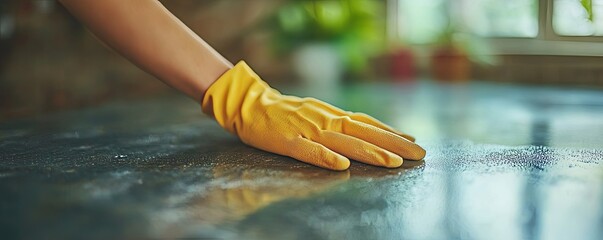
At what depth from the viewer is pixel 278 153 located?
1.19m

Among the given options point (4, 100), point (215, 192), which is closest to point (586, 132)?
point (215, 192)

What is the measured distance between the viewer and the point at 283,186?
3.19ft

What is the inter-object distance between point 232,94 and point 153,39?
175 mm

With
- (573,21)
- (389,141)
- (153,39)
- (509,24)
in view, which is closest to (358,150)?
(389,141)

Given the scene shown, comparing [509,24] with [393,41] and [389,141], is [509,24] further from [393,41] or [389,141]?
[389,141]

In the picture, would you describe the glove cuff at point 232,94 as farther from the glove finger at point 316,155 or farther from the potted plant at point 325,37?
the potted plant at point 325,37

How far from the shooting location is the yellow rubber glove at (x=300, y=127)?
43.6 inches

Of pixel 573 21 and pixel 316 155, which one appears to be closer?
pixel 316 155

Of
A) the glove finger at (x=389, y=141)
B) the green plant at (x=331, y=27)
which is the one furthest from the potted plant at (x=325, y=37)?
the glove finger at (x=389, y=141)

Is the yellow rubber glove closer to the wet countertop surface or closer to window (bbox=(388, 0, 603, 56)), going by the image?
the wet countertop surface

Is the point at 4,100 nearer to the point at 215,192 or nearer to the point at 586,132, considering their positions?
the point at 215,192

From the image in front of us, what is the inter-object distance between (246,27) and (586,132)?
2128mm

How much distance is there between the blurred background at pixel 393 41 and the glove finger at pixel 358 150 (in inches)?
61.5

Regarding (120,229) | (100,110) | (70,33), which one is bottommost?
(120,229)
